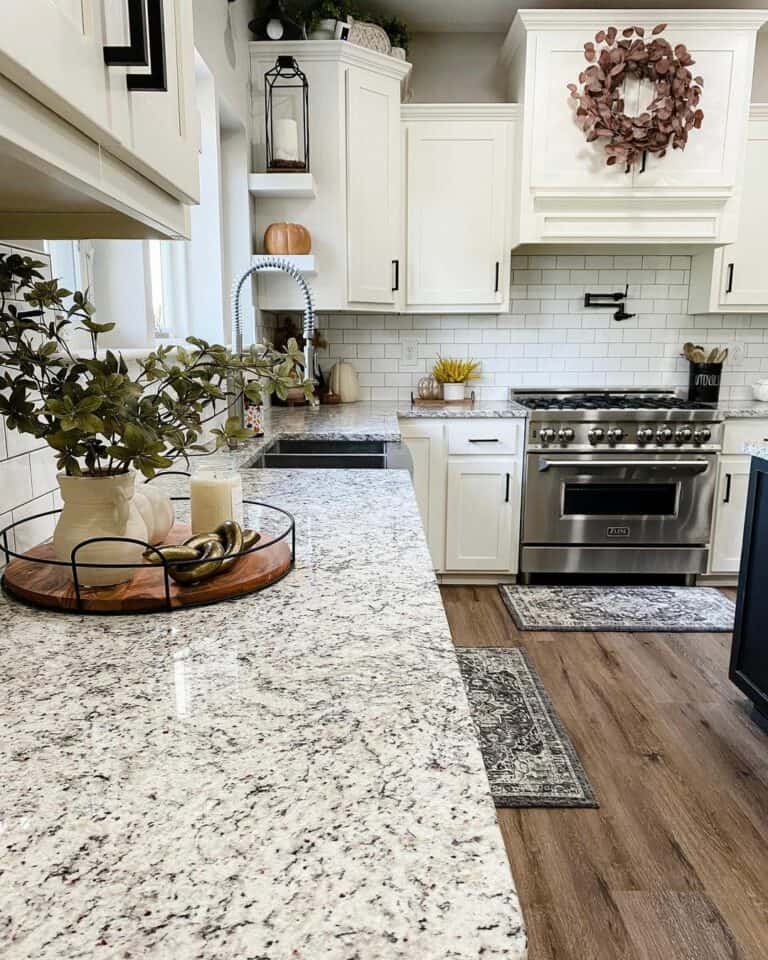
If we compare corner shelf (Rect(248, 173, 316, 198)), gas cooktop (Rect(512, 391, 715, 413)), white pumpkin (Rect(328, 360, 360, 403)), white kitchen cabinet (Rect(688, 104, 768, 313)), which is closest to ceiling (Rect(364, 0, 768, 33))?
white kitchen cabinet (Rect(688, 104, 768, 313))

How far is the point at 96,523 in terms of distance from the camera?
903 mm

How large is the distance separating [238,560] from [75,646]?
27 cm

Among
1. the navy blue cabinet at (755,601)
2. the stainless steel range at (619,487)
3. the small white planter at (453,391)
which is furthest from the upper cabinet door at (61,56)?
the small white planter at (453,391)

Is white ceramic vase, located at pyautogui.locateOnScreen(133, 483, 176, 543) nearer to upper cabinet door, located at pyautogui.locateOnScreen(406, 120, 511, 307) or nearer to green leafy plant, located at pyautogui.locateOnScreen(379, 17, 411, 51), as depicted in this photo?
upper cabinet door, located at pyautogui.locateOnScreen(406, 120, 511, 307)

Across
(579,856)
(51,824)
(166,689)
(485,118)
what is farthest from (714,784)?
(485,118)

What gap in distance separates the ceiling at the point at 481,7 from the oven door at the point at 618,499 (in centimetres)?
211

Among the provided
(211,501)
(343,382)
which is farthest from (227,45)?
(211,501)

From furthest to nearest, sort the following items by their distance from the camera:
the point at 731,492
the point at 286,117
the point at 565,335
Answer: the point at 565,335 → the point at 731,492 → the point at 286,117

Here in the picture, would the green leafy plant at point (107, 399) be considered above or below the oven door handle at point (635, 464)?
above

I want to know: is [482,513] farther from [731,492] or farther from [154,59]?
[154,59]

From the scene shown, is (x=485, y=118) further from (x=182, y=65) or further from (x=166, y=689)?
(x=166, y=689)

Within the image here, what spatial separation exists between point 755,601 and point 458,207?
2263mm

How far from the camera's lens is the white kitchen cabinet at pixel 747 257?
133 inches

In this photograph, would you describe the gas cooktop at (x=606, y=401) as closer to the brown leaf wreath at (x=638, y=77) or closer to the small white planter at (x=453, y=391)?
the small white planter at (x=453, y=391)
